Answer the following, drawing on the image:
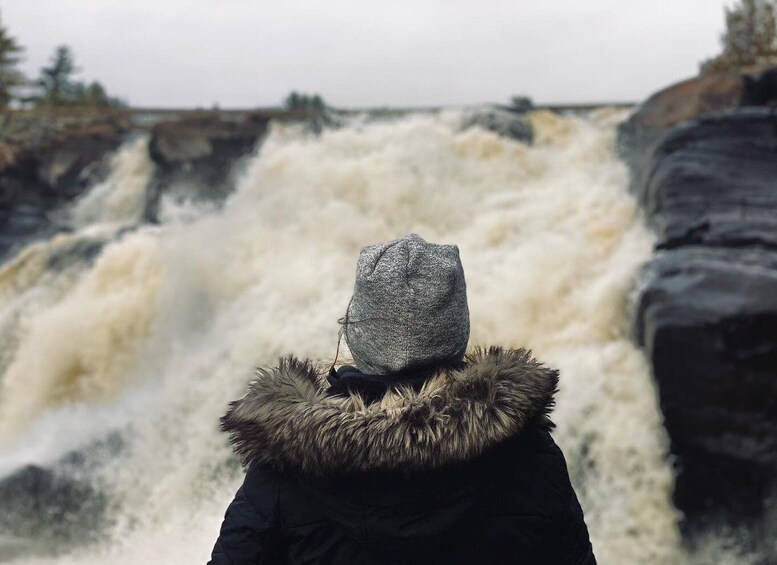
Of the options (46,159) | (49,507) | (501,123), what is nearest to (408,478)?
(49,507)

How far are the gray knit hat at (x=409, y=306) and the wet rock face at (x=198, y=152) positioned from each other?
14549mm

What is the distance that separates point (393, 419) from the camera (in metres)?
1.22

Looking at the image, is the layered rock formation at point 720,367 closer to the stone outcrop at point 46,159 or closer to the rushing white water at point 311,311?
the rushing white water at point 311,311

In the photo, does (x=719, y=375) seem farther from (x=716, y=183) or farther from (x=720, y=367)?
(x=716, y=183)

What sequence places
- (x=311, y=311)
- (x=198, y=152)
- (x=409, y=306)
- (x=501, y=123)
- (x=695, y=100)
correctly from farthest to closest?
(x=198, y=152) < (x=501, y=123) < (x=695, y=100) < (x=311, y=311) < (x=409, y=306)

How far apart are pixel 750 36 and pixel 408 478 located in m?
15.4

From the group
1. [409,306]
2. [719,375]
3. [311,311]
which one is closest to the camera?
[409,306]

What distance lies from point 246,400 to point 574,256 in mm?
6357

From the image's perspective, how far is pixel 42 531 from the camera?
20.3 feet

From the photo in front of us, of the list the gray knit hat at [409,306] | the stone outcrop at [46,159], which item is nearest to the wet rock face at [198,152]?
the stone outcrop at [46,159]

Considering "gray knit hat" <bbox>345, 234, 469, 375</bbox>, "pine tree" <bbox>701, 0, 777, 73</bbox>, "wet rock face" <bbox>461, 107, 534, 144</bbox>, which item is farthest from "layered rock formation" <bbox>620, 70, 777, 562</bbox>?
"pine tree" <bbox>701, 0, 777, 73</bbox>

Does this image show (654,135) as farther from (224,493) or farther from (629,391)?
(224,493)

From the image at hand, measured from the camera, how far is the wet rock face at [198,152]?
15.5 meters

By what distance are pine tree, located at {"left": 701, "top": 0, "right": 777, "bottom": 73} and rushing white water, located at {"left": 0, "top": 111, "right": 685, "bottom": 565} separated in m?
3.40
